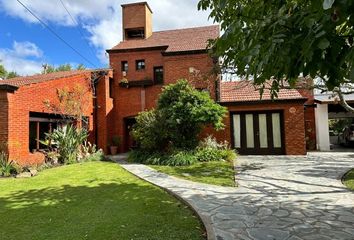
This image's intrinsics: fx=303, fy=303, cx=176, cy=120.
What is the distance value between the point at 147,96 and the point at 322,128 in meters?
11.9

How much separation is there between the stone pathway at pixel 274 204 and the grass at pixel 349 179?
0.22 metres

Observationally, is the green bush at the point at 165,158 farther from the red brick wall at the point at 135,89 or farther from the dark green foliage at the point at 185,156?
the red brick wall at the point at 135,89

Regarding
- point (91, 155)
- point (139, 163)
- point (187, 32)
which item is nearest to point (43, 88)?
point (91, 155)

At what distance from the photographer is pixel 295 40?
234 centimetres

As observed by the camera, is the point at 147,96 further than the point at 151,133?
Yes

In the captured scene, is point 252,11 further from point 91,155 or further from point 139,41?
point 139,41

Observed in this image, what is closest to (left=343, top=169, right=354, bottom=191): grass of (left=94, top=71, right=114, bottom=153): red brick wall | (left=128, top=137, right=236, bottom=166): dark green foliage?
(left=128, top=137, right=236, bottom=166): dark green foliage

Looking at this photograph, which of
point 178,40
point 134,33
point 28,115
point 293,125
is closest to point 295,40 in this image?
point 28,115

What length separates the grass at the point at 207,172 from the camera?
33.2ft

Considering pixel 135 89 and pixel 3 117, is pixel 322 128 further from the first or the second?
pixel 3 117

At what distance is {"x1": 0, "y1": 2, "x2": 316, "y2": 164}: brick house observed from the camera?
14537 millimetres

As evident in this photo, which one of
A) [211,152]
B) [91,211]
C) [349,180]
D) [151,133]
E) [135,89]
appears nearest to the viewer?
[91,211]

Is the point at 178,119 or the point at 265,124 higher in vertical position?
the point at 178,119

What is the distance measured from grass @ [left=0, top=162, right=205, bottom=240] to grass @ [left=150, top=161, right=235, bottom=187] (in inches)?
75.1
